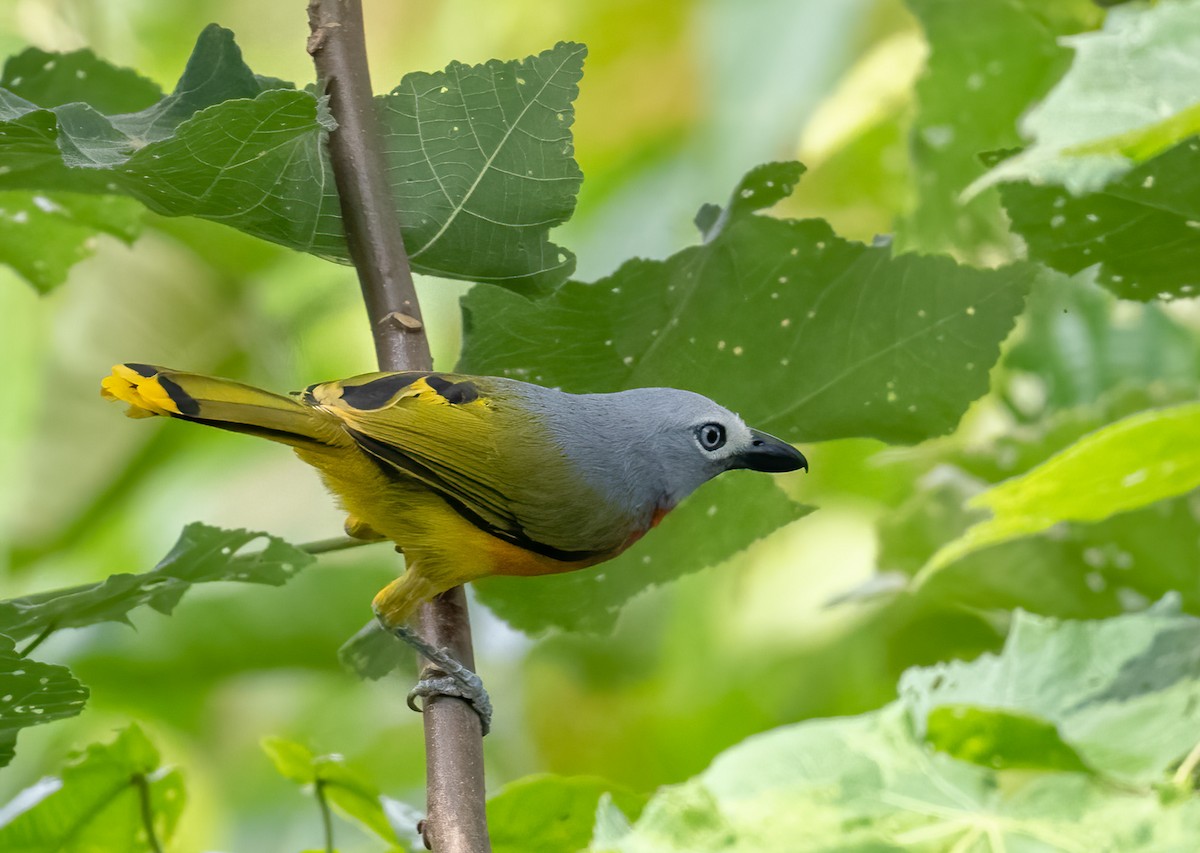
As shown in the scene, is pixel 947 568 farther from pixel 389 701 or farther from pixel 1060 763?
pixel 389 701

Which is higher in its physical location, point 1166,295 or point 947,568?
point 1166,295

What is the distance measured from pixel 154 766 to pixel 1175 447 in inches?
43.0

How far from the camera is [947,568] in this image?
68.7 inches

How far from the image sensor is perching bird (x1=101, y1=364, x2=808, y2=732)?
1396 mm

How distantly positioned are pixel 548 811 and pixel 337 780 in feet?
0.72

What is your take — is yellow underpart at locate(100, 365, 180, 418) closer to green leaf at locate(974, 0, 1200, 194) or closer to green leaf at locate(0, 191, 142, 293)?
green leaf at locate(0, 191, 142, 293)

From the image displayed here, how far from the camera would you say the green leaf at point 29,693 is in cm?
102

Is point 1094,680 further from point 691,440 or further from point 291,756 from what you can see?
point 291,756

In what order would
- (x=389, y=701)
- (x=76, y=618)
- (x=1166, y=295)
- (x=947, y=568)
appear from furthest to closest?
(x=389, y=701) < (x=947, y=568) < (x=1166, y=295) < (x=76, y=618)

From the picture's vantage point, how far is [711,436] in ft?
4.90

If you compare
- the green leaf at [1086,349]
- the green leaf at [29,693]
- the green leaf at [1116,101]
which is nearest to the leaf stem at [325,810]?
the green leaf at [29,693]

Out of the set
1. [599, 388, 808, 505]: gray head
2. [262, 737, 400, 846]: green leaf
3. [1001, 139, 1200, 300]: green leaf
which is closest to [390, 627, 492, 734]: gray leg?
[262, 737, 400, 846]: green leaf

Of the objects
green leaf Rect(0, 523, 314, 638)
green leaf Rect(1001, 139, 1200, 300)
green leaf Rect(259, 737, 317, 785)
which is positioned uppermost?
green leaf Rect(1001, 139, 1200, 300)

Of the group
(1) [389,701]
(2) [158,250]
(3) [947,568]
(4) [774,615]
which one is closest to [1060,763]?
(3) [947,568]
